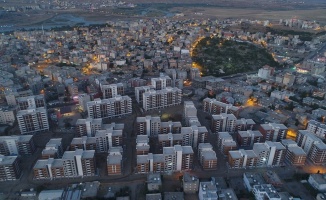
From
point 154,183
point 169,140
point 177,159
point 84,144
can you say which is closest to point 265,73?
point 169,140

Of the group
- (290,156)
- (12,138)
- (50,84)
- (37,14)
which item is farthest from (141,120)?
(37,14)

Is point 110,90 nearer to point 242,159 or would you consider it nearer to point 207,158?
point 207,158

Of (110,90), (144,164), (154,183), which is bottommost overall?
(154,183)

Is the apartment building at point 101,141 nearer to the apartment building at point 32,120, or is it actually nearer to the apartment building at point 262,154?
the apartment building at point 32,120

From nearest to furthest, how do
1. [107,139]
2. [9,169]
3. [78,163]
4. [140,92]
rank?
[9,169]
[78,163]
[107,139]
[140,92]

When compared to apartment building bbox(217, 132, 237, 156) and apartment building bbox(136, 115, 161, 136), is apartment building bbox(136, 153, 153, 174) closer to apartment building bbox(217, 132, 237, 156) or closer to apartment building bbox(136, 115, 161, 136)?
apartment building bbox(136, 115, 161, 136)

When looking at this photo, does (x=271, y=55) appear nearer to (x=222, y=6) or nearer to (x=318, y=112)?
(x=318, y=112)

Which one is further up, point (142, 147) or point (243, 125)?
point (142, 147)
